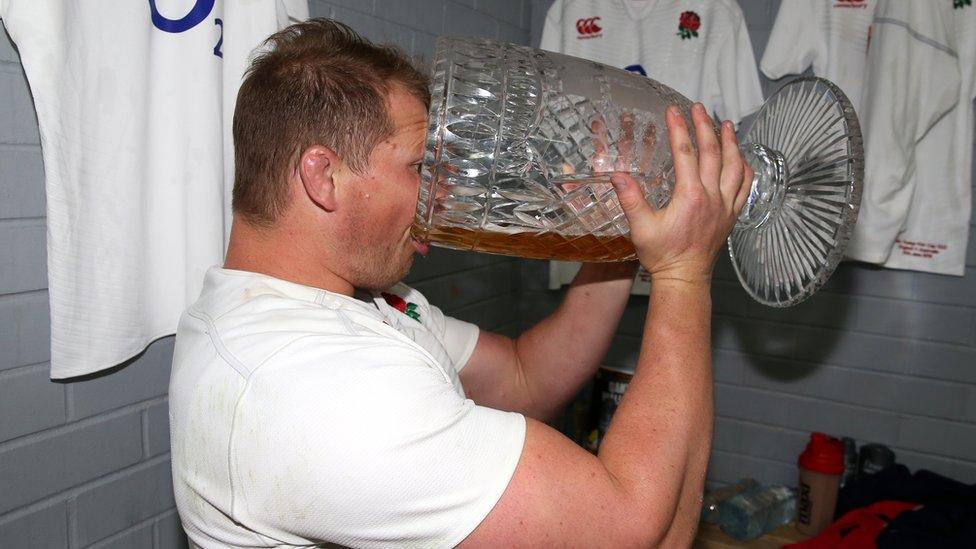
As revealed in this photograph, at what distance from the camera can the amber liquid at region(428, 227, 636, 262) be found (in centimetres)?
90

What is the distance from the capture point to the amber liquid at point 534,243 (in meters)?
0.90

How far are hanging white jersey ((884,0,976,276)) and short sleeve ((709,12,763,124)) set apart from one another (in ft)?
1.50

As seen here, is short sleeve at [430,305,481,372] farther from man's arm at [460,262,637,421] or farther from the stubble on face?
the stubble on face

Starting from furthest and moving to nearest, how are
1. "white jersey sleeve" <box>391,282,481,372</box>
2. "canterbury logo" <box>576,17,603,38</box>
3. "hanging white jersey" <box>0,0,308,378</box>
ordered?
"canterbury logo" <box>576,17,603,38</box>
"white jersey sleeve" <box>391,282,481,372</box>
"hanging white jersey" <box>0,0,308,378</box>

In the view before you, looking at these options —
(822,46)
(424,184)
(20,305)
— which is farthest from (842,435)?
(20,305)

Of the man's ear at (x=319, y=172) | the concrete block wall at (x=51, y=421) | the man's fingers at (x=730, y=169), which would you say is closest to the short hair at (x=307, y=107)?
the man's ear at (x=319, y=172)

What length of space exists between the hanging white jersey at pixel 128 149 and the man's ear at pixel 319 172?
1.68ft

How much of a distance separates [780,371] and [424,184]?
1.84 metres

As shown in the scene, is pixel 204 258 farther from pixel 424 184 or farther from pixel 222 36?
pixel 424 184

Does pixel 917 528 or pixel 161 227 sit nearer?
pixel 161 227

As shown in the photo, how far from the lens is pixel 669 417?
0.76 metres

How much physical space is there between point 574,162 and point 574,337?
0.40 m

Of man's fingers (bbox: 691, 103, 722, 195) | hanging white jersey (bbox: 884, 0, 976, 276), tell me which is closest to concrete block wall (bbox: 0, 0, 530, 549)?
man's fingers (bbox: 691, 103, 722, 195)

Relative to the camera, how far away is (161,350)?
1.43 meters
